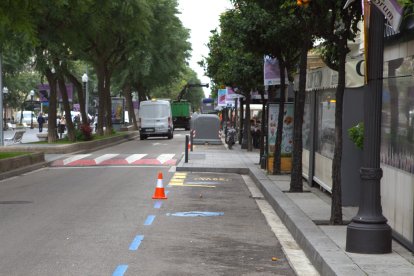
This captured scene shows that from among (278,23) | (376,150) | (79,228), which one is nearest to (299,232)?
(376,150)

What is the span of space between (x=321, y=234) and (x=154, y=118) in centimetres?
4171

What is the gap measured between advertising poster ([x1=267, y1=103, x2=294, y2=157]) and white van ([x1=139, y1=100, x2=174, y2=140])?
29514mm

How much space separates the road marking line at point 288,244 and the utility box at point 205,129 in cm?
2602

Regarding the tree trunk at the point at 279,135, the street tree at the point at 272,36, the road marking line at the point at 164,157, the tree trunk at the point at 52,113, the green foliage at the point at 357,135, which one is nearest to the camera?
the green foliage at the point at 357,135

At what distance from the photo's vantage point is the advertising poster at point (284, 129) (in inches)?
838

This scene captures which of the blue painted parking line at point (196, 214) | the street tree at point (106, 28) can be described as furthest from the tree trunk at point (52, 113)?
the blue painted parking line at point (196, 214)

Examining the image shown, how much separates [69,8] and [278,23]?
31.3 feet

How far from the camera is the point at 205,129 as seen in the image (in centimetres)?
4216

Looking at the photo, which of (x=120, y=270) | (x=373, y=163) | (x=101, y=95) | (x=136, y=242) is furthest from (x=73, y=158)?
(x=373, y=163)

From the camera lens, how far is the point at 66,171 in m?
23.8

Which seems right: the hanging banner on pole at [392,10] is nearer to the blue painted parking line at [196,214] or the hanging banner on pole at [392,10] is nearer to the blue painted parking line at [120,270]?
the blue painted parking line at [120,270]

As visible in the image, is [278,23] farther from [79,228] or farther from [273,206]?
[79,228]

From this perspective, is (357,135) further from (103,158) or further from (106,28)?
(106,28)

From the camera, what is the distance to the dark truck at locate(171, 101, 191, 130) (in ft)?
253
